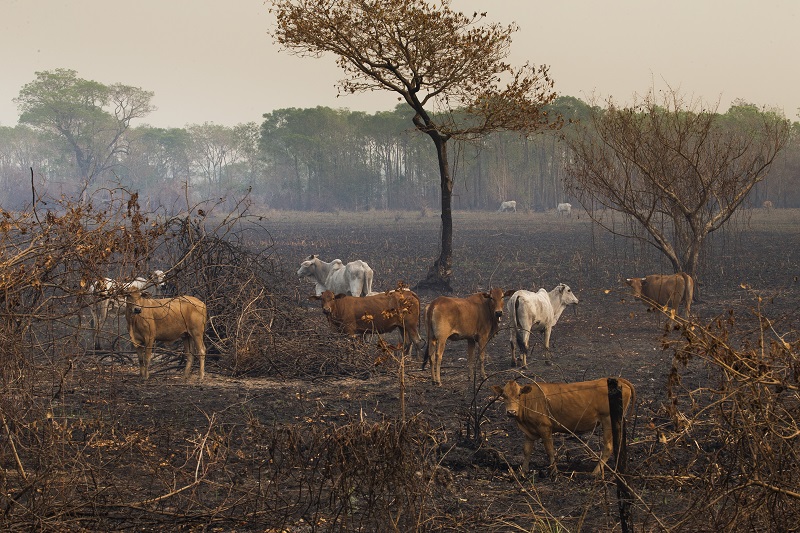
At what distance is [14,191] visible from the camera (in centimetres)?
11031

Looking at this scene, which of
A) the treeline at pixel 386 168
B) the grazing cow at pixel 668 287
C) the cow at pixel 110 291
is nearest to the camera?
the cow at pixel 110 291

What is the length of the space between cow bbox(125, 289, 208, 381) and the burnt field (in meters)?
0.36

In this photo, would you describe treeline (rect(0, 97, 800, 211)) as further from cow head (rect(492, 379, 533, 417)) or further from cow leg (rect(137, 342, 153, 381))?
cow head (rect(492, 379, 533, 417))

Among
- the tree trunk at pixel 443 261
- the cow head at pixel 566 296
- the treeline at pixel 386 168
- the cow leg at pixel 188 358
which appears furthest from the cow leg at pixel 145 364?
the treeline at pixel 386 168

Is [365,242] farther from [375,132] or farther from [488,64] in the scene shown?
[375,132]

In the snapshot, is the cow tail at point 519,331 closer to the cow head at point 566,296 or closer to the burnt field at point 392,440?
the burnt field at point 392,440

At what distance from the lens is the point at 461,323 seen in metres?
12.3

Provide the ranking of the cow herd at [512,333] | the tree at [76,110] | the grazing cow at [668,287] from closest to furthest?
the cow herd at [512,333] → the grazing cow at [668,287] → the tree at [76,110]

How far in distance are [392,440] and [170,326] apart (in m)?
6.75

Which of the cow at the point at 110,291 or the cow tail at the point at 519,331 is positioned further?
the cow tail at the point at 519,331

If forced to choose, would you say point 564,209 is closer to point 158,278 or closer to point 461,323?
point 461,323

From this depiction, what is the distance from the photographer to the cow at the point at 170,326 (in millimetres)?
11617

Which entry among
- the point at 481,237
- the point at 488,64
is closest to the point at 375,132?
the point at 481,237

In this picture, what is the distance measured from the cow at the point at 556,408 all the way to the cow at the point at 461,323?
373 centimetres
